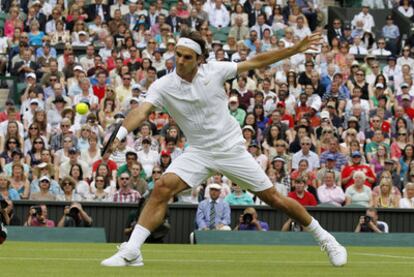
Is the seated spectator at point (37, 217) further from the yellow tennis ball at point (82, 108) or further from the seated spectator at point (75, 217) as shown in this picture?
the yellow tennis ball at point (82, 108)

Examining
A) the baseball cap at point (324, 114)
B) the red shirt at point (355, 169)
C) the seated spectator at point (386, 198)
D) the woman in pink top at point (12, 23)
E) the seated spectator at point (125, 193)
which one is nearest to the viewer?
the seated spectator at point (125, 193)

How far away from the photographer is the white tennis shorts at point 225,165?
11.3 meters

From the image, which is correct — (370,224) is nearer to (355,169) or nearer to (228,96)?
(355,169)

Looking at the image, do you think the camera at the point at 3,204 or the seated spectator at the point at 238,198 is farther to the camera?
the seated spectator at the point at 238,198

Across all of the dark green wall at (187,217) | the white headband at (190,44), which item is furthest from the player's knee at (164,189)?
the dark green wall at (187,217)

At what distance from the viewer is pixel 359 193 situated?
67.8 ft

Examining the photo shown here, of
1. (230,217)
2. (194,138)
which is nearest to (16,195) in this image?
(230,217)

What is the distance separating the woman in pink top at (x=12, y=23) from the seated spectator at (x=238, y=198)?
27.1 feet

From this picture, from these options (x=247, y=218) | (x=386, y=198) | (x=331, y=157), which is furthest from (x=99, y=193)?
(x=386, y=198)

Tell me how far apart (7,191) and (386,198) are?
6.13 m

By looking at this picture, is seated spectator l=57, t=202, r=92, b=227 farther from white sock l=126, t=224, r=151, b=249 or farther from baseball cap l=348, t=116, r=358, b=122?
white sock l=126, t=224, r=151, b=249

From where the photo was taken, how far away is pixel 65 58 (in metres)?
25.0

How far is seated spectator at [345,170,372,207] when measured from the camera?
20.5m

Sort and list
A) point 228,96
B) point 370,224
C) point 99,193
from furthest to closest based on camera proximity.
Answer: point 228,96, point 99,193, point 370,224
